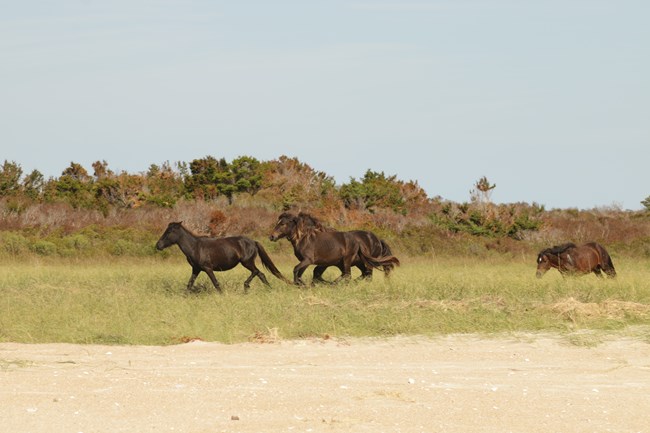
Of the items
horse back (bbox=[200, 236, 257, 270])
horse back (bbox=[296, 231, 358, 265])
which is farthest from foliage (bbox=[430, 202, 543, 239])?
horse back (bbox=[200, 236, 257, 270])

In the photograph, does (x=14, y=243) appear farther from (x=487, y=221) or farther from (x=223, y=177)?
(x=223, y=177)

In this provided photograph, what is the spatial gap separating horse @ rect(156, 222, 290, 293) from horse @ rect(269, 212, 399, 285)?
0.55 m

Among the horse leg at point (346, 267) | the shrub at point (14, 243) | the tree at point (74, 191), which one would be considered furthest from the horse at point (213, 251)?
the tree at point (74, 191)

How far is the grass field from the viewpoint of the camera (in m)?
12.8

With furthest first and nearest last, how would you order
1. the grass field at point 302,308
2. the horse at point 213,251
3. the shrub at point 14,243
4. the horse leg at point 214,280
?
the shrub at point 14,243 < the horse at point 213,251 < the horse leg at point 214,280 < the grass field at point 302,308

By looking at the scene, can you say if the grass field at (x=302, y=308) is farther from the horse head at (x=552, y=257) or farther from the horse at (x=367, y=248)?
the horse head at (x=552, y=257)

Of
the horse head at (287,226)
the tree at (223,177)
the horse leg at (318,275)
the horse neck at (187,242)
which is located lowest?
the horse leg at (318,275)

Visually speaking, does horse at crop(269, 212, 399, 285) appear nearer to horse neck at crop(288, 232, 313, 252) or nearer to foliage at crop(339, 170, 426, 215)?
horse neck at crop(288, 232, 313, 252)

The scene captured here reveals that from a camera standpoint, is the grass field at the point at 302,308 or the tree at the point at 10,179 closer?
the grass field at the point at 302,308

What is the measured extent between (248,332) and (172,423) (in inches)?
210

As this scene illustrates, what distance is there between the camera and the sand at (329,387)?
7426 millimetres

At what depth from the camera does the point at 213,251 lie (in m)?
17.5

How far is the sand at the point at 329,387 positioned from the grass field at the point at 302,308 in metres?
0.79

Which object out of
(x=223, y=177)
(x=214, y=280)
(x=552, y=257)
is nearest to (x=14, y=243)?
(x=214, y=280)
